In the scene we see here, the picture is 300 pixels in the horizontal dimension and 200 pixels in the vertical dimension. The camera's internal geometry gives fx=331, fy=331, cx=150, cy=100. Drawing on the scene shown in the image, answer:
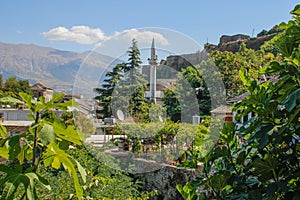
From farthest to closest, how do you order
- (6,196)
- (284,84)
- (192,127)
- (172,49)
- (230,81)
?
(230,81) < (192,127) < (172,49) < (284,84) < (6,196)

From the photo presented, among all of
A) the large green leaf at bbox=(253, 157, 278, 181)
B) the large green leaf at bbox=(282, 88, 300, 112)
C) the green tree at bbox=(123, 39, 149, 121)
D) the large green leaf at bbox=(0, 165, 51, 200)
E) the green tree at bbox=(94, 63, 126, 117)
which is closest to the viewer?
the large green leaf at bbox=(0, 165, 51, 200)

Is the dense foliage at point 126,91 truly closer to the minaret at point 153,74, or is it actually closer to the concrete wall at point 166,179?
the minaret at point 153,74

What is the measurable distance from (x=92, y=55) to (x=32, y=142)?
4009mm

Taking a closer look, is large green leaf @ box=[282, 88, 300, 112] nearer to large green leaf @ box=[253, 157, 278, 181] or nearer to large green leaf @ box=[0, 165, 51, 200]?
large green leaf @ box=[253, 157, 278, 181]

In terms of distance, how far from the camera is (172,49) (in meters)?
4.43

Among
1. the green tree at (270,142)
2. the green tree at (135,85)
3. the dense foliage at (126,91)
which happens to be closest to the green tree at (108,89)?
the dense foliage at (126,91)

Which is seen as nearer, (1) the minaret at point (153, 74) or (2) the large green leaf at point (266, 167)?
(2) the large green leaf at point (266, 167)

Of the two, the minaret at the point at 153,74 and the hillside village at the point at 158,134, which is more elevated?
the minaret at the point at 153,74

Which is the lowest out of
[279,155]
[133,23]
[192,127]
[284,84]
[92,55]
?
[192,127]

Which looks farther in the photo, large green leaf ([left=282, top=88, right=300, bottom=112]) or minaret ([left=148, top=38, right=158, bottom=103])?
minaret ([left=148, top=38, right=158, bottom=103])

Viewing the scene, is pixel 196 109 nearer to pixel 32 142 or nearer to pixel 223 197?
pixel 223 197

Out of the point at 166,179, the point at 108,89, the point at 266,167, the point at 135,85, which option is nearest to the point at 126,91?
the point at 135,85

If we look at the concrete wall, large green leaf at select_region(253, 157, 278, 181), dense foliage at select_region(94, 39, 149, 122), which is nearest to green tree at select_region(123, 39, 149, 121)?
dense foliage at select_region(94, 39, 149, 122)

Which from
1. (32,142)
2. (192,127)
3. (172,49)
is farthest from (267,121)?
(192,127)
